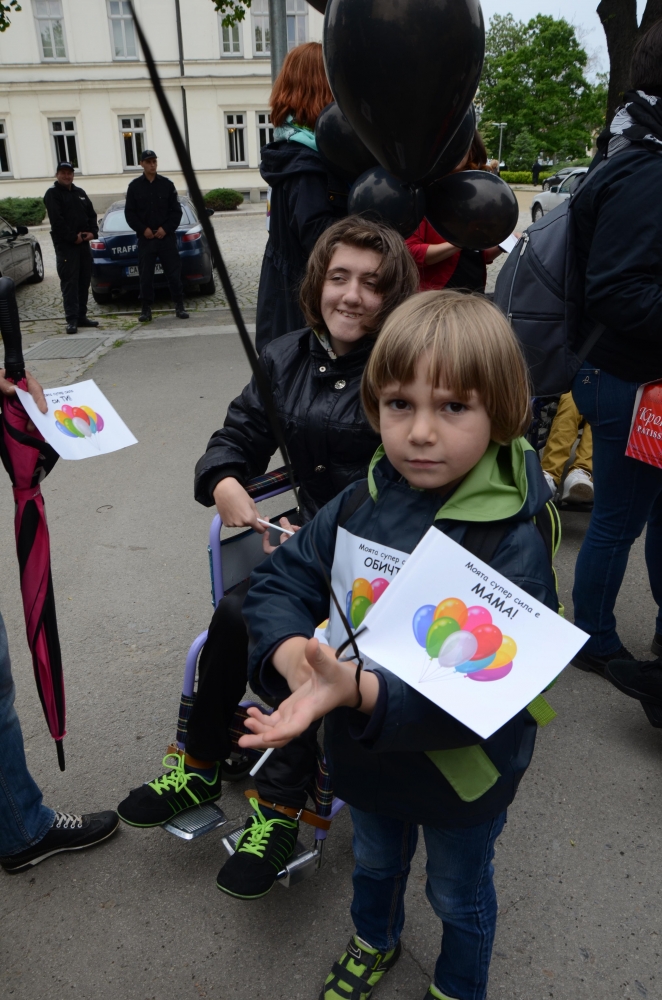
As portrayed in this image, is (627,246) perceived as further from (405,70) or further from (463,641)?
(463,641)

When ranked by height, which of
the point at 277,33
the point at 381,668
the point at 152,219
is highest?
the point at 277,33

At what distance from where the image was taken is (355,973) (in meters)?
1.76

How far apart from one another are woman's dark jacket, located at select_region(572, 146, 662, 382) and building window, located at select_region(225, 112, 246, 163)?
23.2 metres

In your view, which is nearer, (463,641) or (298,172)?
(463,641)

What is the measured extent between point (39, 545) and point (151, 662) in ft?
3.79

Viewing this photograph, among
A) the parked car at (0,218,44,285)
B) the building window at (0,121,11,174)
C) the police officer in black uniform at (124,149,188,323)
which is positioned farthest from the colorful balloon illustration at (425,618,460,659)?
the building window at (0,121,11,174)

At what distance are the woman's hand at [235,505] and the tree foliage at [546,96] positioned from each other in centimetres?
4716

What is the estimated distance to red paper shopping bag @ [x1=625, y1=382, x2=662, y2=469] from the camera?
239 cm

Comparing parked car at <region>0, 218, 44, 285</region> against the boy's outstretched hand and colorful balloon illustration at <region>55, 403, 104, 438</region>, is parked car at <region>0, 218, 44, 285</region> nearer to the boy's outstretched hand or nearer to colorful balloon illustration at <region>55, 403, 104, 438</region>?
colorful balloon illustration at <region>55, 403, 104, 438</region>

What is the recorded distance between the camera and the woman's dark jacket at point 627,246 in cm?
222

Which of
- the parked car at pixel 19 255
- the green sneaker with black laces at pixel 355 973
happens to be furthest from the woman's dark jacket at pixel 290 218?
the parked car at pixel 19 255

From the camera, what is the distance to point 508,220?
2012 millimetres

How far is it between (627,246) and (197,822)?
77.7 inches

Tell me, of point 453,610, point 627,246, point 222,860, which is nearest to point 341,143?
point 627,246
